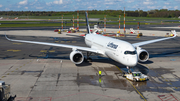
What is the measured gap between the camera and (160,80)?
24.6 m

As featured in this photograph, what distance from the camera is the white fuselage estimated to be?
81.8ft

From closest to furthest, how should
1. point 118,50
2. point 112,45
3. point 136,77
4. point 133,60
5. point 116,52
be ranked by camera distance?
point 136,77 → point 133,60 → point 118,50 → point 116,52 → point 112,45

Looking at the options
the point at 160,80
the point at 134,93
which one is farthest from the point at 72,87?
the point at 160,80

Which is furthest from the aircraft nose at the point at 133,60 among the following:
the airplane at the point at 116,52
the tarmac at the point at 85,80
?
the tarmac at the point at 85,80

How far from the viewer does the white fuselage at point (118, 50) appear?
24922 millimetres

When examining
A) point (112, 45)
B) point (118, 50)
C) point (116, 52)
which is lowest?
point (116, 52)

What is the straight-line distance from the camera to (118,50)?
2673 centimetres

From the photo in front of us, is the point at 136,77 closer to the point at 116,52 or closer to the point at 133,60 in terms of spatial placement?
the point at 133,60

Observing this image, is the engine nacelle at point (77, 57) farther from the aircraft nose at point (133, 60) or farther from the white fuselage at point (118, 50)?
the aircraft nose at point (133, 60)

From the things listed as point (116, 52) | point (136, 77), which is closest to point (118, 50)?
point (116, 52)

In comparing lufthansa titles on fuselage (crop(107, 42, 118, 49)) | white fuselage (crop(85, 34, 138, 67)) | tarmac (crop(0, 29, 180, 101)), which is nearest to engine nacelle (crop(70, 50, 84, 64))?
tarmac (crop(0, 29, 180, 101))

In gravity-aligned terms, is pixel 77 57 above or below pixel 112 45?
below

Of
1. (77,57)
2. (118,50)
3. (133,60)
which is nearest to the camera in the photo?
(133,60)

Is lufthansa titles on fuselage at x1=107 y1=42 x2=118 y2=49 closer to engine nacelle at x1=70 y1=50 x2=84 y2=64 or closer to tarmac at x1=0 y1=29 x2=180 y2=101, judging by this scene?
tarmac at x1=0 y1=29 x2=180 y2=101
